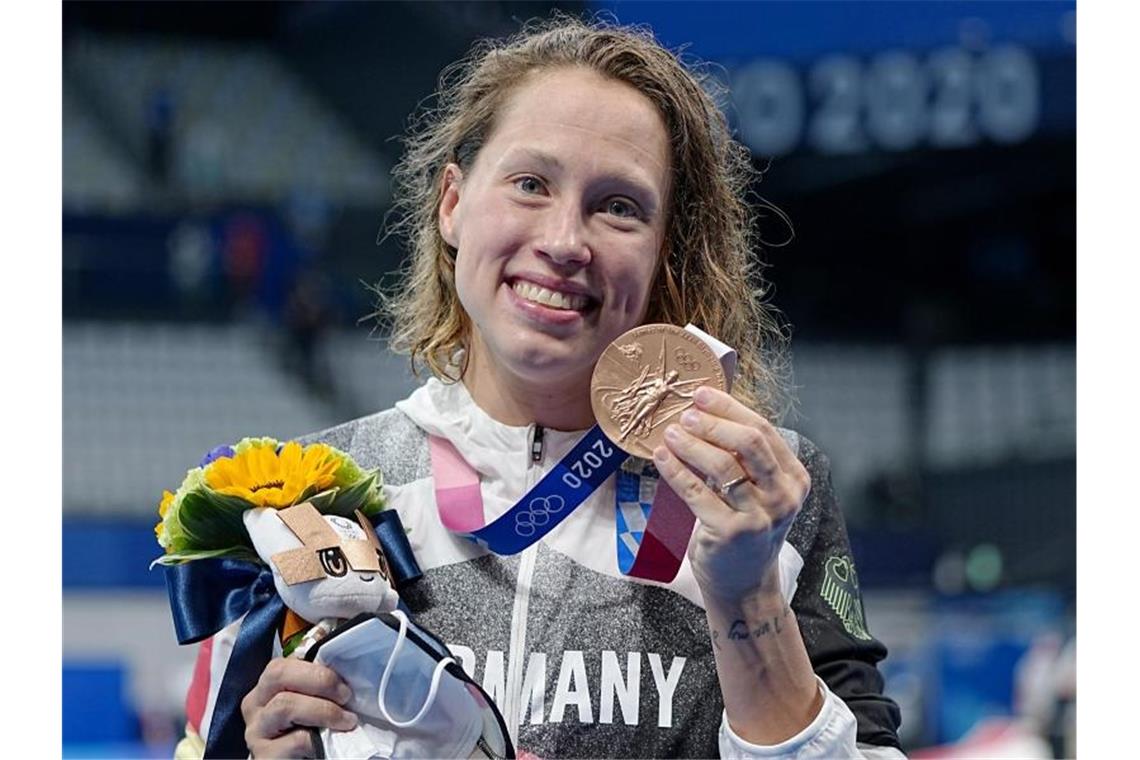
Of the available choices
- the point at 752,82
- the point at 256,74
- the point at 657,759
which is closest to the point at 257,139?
the point at 256,74

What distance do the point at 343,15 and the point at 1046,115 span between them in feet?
12.2

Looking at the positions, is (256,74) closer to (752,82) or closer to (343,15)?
(343,15)

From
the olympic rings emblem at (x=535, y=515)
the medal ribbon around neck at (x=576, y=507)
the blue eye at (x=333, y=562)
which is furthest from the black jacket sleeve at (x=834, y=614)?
the blue eye at (x=333, y=562)

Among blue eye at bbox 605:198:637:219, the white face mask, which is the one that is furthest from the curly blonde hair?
the white face mask

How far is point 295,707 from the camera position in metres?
1.36

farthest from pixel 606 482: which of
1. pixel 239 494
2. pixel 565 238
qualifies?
pixel 239 494

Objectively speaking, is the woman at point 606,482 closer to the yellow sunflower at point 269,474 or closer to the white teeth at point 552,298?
the white teeth at point 552,298

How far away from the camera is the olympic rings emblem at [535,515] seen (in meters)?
1.56

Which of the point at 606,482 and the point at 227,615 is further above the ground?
the point at 606,482

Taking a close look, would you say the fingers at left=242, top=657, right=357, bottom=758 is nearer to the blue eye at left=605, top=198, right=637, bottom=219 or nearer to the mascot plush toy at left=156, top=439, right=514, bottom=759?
the mascot plush toy at left=156, top=439, right=514, bottom=759

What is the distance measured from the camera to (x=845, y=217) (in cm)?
727

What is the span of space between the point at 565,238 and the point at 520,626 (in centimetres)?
42

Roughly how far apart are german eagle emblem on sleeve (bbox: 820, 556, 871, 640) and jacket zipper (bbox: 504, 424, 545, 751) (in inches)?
12.9

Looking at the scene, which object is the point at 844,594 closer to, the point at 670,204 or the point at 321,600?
the point at 670,204
